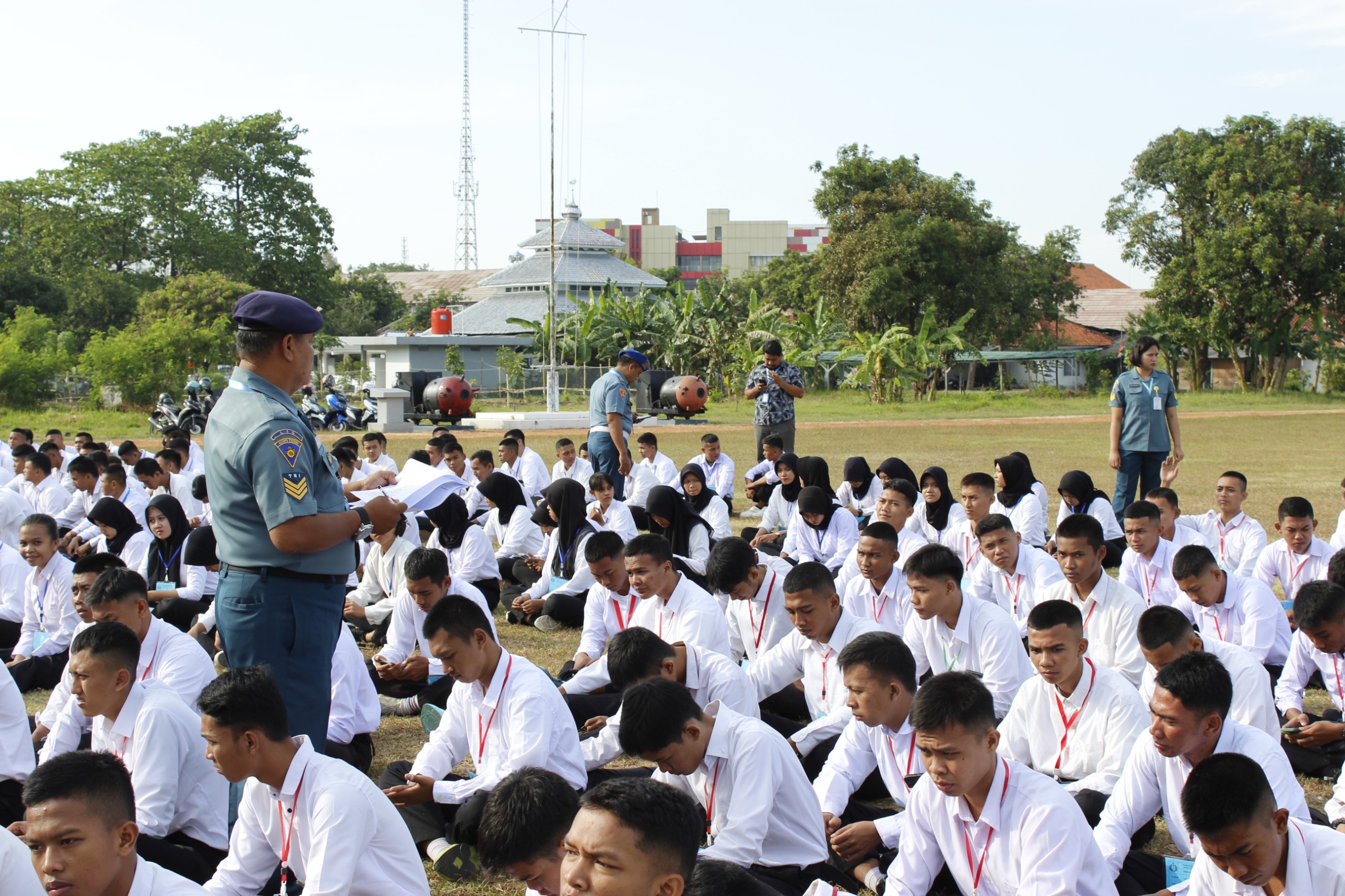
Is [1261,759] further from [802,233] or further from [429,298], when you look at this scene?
[802,233]

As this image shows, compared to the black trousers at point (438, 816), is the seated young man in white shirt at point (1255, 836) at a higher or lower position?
higher

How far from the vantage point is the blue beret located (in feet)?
10.0

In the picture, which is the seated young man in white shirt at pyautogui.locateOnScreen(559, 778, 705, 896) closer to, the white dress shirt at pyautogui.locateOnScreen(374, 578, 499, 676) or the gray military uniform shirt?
the gray military uniform shirt

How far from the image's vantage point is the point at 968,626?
475 centimetres

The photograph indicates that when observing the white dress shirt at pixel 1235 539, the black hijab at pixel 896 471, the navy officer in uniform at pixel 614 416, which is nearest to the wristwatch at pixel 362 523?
the white dress shirt at pixel 1235 539

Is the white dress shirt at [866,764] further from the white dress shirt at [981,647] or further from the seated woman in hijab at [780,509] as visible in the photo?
the seated woman in hijab at [780,509]

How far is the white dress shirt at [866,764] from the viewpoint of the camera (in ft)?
12.3

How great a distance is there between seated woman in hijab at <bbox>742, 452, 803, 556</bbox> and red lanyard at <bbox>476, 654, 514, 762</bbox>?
16.4 feet

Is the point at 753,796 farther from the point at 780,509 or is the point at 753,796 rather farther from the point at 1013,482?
the point at 780,509

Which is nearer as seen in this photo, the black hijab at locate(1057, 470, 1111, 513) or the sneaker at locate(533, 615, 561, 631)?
the sneaker at locate(533, 615, 561, 631)

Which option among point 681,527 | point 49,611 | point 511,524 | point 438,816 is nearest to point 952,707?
point 438,816

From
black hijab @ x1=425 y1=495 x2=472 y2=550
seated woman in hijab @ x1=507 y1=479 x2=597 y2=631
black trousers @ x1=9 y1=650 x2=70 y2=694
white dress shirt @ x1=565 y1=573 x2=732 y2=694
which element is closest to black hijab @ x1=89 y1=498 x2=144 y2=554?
black trousers @ x1=9 y1=650 x2=70 y2=694

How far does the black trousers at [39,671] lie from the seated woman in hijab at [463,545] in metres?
2.28

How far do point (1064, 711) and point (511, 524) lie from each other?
214 inches
